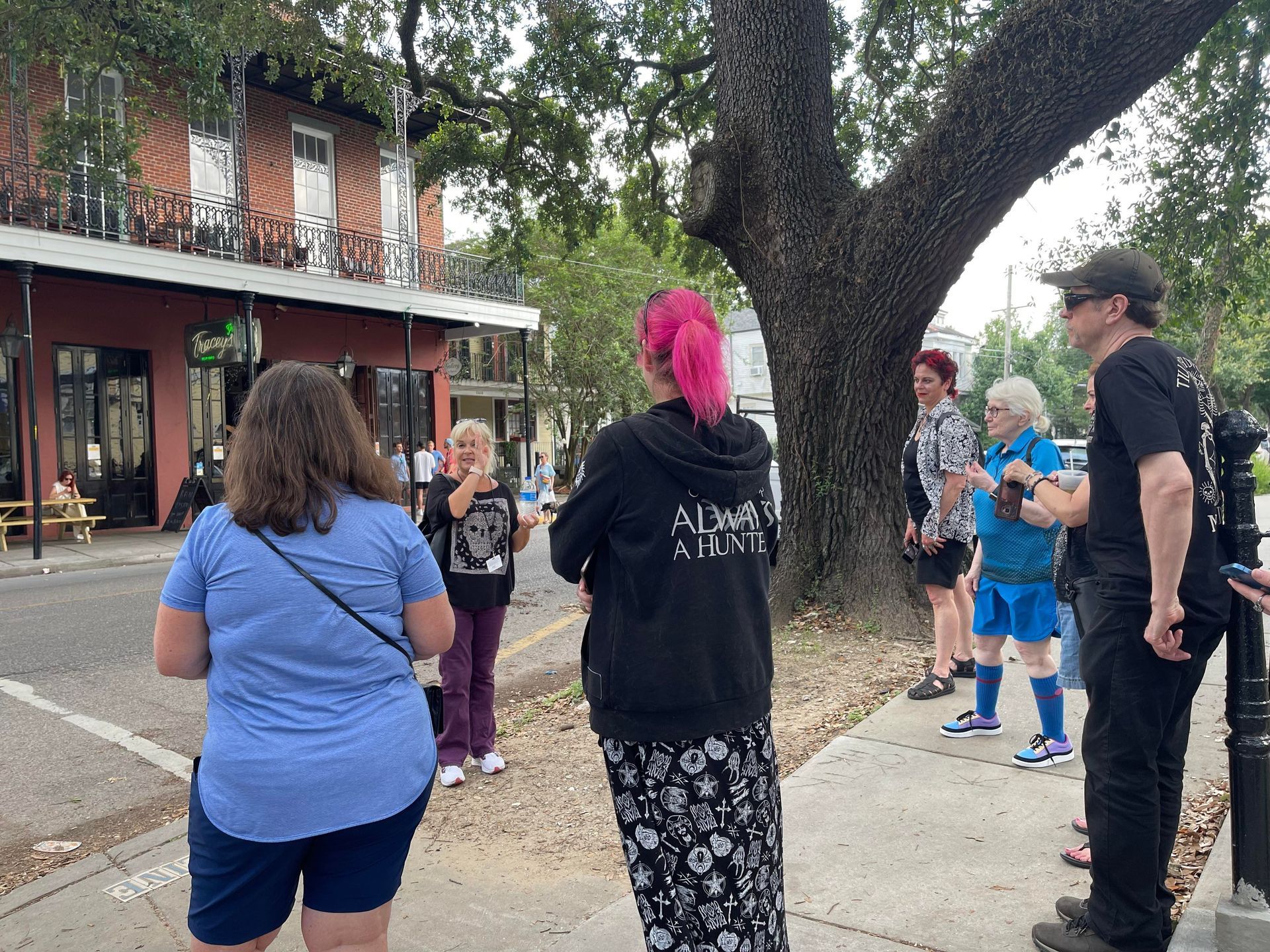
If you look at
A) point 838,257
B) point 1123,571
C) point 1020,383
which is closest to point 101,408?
point 838,257

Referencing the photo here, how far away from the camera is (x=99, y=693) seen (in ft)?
21.2

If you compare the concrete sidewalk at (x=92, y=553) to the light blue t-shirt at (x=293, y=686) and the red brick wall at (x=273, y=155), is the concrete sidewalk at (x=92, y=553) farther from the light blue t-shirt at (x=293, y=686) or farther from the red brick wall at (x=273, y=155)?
the light blue t-shirt at (x=293, y=686)

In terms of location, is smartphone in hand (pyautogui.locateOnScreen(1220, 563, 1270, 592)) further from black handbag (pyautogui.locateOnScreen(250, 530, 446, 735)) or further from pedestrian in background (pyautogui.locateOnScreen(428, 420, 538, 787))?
pedestrian in background (pyautogui.locateOnScreen(428, 420, 538, 787))

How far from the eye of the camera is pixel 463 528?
14.9 ft

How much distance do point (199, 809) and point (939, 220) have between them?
561 centimetres

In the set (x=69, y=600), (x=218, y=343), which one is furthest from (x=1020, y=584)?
(x=218, y=343)

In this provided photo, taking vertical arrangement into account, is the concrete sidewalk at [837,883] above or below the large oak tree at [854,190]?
below

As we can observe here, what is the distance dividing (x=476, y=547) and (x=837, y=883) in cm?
226

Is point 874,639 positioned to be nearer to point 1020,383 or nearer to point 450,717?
point 1020,383

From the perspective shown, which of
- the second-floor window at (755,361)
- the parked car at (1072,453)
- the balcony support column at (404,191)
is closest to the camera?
the balcony support column at (404,191)

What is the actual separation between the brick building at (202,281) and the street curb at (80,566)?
1.18 metres

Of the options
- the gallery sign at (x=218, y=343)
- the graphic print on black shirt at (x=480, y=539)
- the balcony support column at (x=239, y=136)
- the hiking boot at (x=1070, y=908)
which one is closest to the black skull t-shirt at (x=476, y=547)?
the graphic print on black shirt at (x=480, y=539)

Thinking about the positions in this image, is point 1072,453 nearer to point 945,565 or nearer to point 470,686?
point 945,565

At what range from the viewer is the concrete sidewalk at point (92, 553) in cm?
1290
